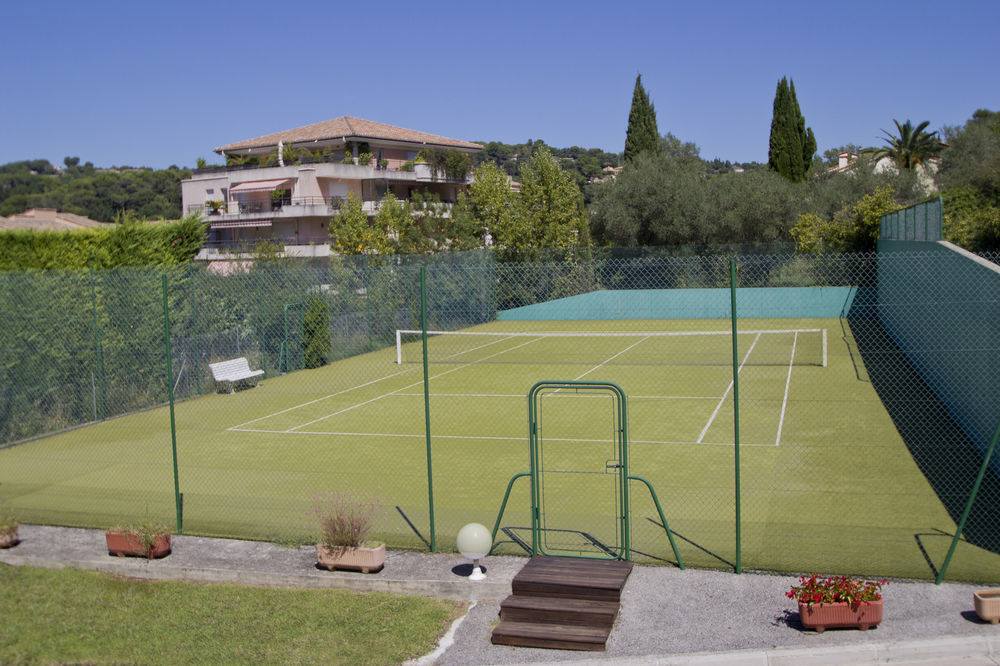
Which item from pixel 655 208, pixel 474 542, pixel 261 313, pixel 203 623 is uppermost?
pixel 655 208

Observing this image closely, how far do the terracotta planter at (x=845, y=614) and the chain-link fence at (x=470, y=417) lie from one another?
1280mm

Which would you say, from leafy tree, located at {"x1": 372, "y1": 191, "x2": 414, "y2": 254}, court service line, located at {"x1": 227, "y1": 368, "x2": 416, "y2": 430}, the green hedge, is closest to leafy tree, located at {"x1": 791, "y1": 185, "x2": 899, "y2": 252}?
leafy tree, located at {"x1": 372, "y1": 191, "x2": 414, "y2": 254}

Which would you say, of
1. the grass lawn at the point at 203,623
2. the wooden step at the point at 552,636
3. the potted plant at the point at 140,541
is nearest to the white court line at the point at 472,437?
the potted plant at the point at 140,541

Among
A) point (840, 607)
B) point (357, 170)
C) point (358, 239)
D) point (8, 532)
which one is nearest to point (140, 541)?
point (8, 532)

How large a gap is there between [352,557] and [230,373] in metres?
12.2

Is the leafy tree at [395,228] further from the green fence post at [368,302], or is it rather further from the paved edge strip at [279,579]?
the paved edge strip at [279,579]

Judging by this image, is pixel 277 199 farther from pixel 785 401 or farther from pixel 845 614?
pixel 845 614

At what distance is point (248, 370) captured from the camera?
66.5ft

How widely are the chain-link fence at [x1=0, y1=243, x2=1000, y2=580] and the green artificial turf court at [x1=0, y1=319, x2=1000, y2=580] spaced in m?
0.06

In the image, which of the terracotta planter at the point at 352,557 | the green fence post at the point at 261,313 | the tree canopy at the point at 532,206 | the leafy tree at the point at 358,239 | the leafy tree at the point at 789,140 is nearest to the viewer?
the terracotta planter at the point at 352,557

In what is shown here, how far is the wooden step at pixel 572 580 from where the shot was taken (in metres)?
Result: 7.48

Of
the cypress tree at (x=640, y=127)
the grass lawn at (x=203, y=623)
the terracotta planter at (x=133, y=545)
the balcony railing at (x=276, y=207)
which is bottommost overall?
the grass lawn at (x=203, y=623)

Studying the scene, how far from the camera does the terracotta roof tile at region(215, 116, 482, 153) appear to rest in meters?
52.8

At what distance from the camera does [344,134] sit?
170 ft
